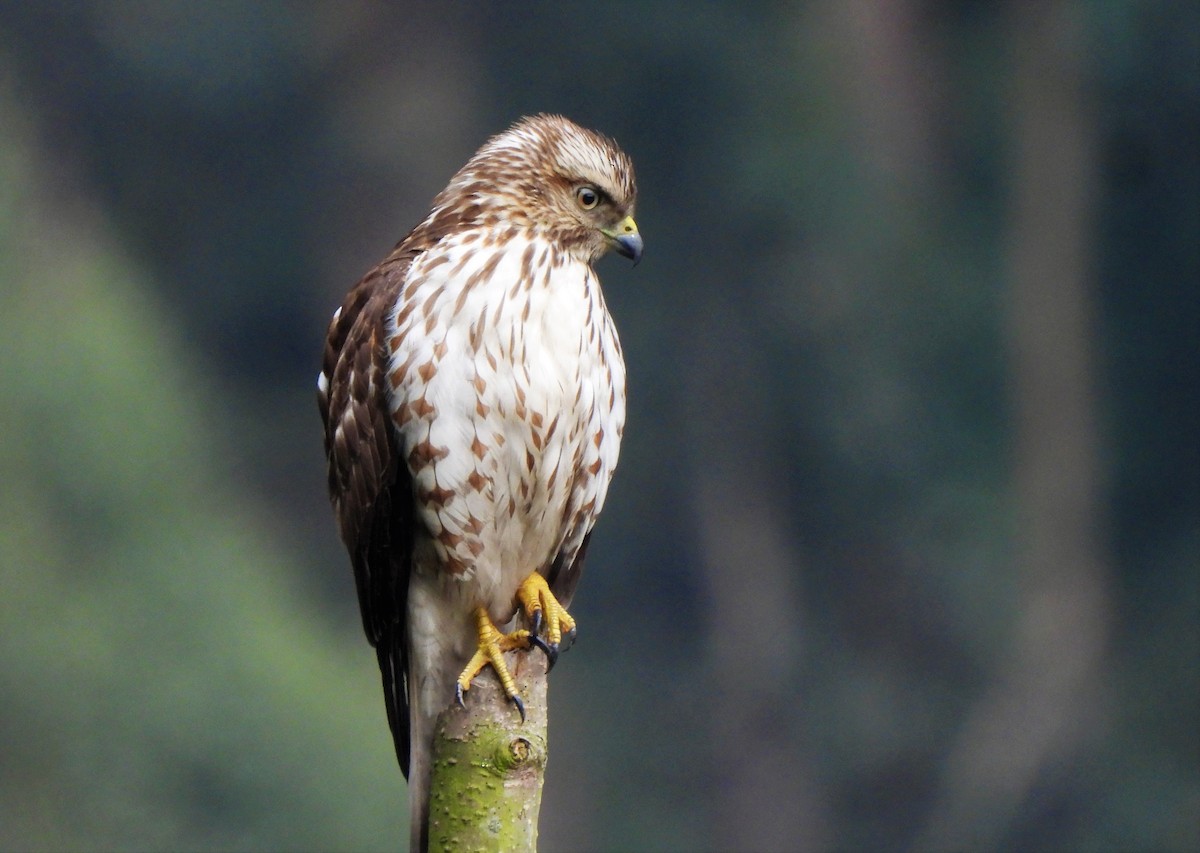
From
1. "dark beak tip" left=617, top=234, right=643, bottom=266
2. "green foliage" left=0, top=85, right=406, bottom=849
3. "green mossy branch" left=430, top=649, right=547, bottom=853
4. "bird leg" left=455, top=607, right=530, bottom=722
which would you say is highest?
"green foliage" left=0, top=85, right=406, bottom=849

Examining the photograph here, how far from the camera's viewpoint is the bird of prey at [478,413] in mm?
2053

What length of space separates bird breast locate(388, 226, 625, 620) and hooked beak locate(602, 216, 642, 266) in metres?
0.08

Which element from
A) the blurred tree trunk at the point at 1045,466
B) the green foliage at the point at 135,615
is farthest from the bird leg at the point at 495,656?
the blurred tree trunk at the point at 1045,466

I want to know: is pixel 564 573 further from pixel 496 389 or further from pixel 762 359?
pixel 762 359

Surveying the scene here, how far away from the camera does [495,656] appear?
81.0 inches

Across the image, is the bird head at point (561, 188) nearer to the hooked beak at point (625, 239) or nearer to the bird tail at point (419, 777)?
the hooked beak at point (625, 239)

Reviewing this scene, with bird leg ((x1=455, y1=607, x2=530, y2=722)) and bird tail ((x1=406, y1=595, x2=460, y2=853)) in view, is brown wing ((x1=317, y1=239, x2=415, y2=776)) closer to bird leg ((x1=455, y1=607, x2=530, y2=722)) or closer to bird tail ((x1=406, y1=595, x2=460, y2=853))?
bird tail ((x1=406, y1=595, x2=460, y2=853))

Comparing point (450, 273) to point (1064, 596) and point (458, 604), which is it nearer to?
point (458, 604)

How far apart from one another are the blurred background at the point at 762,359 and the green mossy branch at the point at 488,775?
6.97 ft

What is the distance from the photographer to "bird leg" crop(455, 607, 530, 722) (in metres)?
2.00

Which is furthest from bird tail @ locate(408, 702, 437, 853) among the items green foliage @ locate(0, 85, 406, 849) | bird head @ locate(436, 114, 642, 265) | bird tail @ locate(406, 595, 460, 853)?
green foliage @ locate(0, 85, 406, 849)

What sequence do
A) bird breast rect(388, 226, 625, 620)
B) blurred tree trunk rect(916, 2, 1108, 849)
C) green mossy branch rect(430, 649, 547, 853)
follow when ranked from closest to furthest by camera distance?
1. green mossy branch rect(430, 649, 547, 853)
2. bird breast rect(388, 226, 625, 620)
3. blurred tree trunk rect(916, 2, 1108, 849)

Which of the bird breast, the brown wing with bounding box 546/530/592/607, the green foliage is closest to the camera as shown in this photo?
the bird breast

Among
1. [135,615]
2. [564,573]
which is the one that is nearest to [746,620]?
[135,615]
